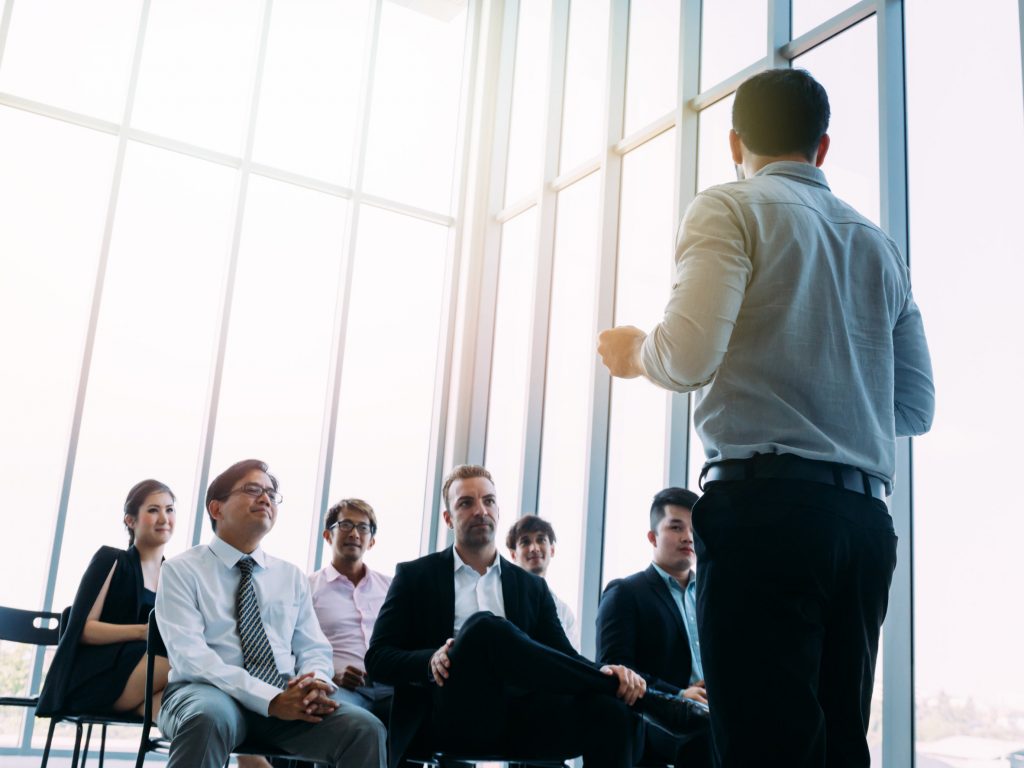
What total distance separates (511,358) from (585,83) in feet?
6.15

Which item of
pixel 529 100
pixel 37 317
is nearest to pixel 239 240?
pixel 37 317

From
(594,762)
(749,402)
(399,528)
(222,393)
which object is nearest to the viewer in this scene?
(749,402)

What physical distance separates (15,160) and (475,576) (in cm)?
437

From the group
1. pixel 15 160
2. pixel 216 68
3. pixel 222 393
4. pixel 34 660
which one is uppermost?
pixel 216 68

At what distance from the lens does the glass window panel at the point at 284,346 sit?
20.0ft

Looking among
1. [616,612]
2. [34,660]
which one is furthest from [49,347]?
[616,612]

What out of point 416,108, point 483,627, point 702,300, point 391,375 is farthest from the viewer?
point 416,108

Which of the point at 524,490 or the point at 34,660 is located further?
the point at 524,490

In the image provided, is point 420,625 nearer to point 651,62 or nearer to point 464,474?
point 464,474

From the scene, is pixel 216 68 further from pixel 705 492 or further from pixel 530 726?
pixel 705 492

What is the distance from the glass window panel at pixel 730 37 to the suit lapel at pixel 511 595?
2.94 metres

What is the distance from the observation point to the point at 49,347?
5691 millimetres

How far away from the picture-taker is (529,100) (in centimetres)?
693

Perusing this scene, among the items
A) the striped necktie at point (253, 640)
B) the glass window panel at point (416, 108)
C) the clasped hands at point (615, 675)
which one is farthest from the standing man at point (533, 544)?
the glass window panel at point (416, 108)
